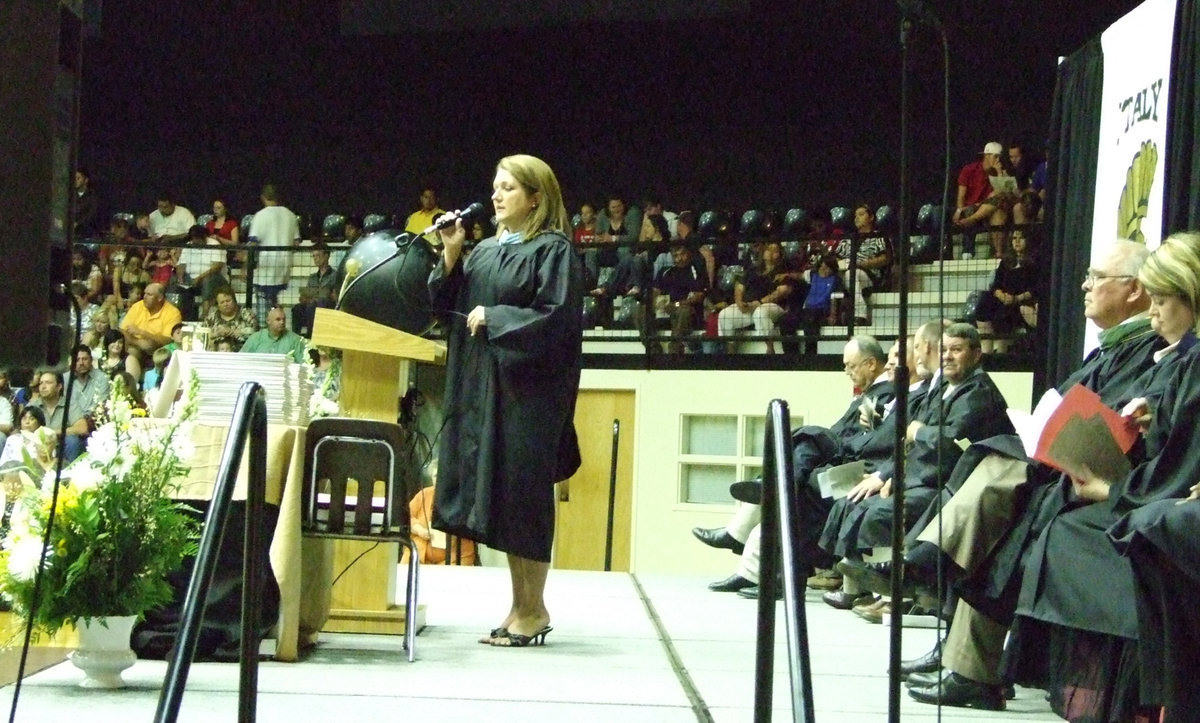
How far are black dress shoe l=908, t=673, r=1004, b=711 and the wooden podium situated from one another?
1.95m

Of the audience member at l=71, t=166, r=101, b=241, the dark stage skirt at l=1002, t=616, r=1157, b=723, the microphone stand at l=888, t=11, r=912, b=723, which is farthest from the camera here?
the audience member at l=71, t=166, r=101, b=241

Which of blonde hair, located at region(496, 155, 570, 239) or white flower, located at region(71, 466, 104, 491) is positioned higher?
blonde hair, located at region(496, 155, 570, 239)

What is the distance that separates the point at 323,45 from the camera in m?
15.9

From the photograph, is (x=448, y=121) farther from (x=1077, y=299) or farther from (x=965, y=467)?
(x=965, y=467)

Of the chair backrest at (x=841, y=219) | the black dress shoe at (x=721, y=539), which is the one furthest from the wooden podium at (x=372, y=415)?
the chair backrest at (x=841, y=219)

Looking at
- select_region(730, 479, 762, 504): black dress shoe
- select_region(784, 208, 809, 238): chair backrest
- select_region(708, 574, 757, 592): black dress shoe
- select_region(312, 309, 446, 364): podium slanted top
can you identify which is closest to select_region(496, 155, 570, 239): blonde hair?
select_region(312, 309, 446, 364): podium slanted top

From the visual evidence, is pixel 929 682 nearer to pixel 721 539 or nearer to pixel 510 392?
pixel 510 392

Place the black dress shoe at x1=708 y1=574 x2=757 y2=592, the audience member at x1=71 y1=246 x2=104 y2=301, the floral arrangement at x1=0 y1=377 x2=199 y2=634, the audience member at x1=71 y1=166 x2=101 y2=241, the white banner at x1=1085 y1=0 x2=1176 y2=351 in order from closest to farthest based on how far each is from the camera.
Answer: the floral arrangement at x1=0 y1=377 x2=199 y2=634, the white banner at x1=1085 y1=0 x2=1176 y2=351, the black dress shoe at x1=708 y1=574 x2=757 y2=592, the audience member at x1=71 y1=246 x2=104 y2=301, the audience member at x1=71 y1=166 x2=101 y2=241

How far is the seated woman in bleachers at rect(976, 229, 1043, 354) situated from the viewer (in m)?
10.4

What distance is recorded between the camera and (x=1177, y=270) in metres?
3.76

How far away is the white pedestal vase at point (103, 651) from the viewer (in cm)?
390

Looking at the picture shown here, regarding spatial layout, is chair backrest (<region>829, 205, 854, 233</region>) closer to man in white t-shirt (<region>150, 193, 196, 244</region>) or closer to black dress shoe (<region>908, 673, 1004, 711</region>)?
man in white t-shirt (<region>150, 193, 196, 244</region>)

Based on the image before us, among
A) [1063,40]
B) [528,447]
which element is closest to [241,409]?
[528,447]

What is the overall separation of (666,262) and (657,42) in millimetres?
3585
